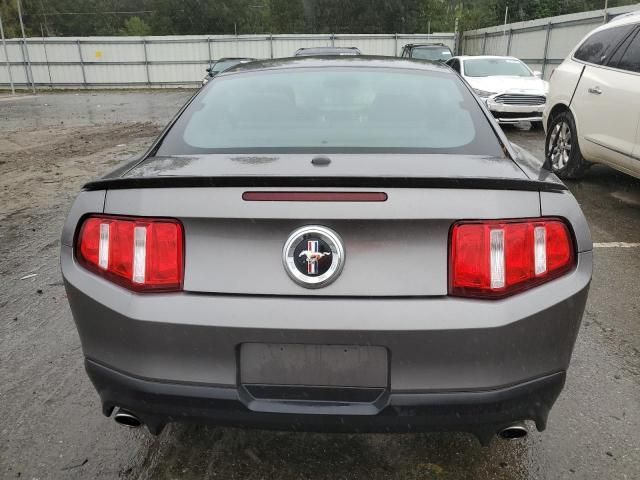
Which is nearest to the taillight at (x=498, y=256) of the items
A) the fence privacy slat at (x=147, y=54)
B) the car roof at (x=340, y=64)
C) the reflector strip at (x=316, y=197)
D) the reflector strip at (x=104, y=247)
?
the reflector strip at (x=316, y=197)

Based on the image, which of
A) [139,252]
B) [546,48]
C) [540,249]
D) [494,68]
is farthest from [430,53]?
[139,252]

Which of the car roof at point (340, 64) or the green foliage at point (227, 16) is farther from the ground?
the car roof at point (340, 64)

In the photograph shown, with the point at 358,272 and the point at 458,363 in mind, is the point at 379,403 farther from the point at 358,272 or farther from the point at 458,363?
the point at 358,272

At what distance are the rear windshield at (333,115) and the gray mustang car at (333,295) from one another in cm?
41

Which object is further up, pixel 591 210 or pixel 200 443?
pixel 200 443

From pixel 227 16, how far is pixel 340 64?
78478 millimetres

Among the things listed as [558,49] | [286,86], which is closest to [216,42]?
[558,49]

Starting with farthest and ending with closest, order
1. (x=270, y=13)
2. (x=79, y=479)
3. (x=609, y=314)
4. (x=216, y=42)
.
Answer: (x=270, y=13) < (x=216, y=42) < (x=609, y=314) < (x=79, y=479)

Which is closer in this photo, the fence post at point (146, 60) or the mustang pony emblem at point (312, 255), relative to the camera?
the mustang pony emblem at point (312, 255)

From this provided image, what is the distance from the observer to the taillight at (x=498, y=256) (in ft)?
5.44

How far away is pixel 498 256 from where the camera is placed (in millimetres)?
1678

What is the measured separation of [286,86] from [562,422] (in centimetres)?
197

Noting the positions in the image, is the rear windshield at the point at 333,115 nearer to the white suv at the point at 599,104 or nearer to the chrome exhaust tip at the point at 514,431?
the chrome exhaust tip at the point at 514,431

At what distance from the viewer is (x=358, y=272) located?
5.38ft
